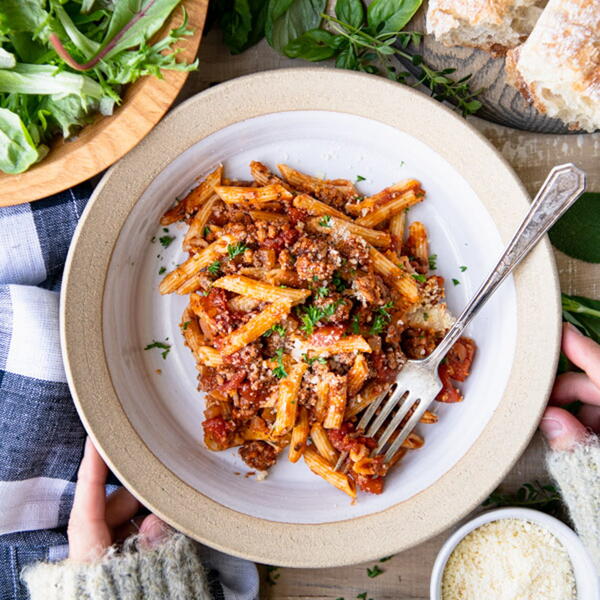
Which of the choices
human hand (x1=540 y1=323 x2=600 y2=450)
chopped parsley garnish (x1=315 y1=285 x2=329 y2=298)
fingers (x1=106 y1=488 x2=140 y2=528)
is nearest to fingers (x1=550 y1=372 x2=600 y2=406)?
human hand (x1=540 y1=323 x2=600 y2=450)

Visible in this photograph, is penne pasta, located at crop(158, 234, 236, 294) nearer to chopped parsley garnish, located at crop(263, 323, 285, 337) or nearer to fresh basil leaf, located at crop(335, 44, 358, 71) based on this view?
chopped parsley garnish, located at crop(263, 323, 285, 337)

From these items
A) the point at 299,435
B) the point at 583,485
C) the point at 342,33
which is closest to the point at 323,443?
the point at 299,435

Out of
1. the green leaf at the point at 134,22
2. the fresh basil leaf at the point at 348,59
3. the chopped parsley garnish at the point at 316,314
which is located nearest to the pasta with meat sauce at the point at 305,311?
the chopped parsley garnish at the point at 316,314

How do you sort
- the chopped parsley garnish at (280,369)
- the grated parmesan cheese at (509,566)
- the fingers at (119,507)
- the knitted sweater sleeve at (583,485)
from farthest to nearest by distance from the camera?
the fingers at (119,507)
the grated parmesan cheese at (509,566)
the knitted sweater sleeve at (583,485)
the chopped parsley garnish at (280,369)

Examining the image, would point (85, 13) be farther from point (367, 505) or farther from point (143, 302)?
point (367, 505)

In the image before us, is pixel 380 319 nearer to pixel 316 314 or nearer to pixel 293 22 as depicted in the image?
pixel 316 314

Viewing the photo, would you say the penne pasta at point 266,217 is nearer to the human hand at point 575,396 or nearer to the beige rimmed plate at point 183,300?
the beige rimmed plate at point 183,300
